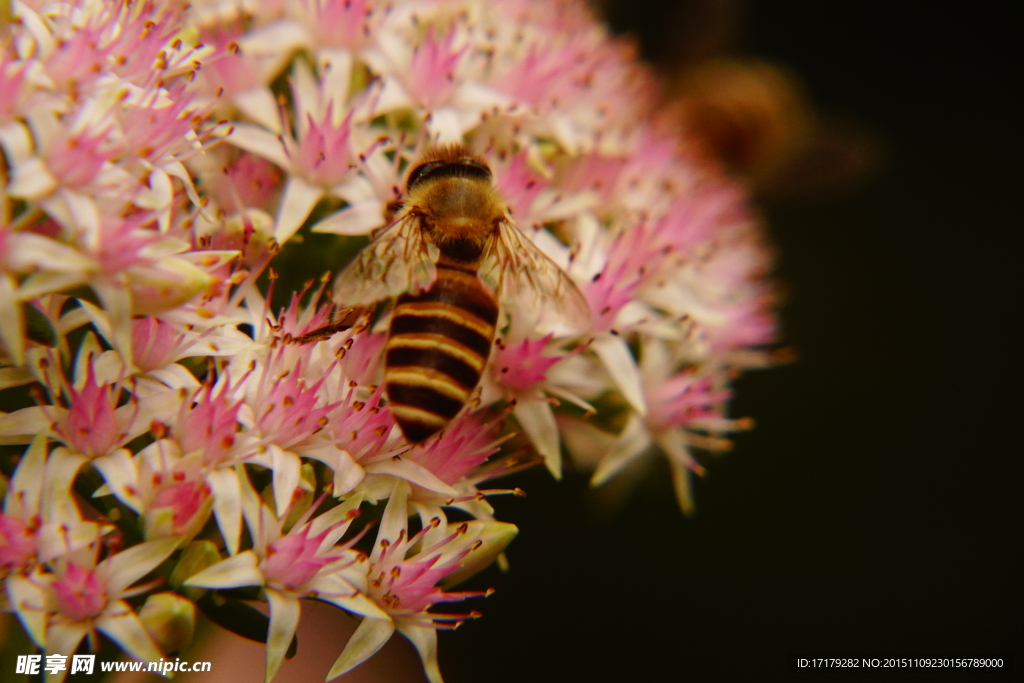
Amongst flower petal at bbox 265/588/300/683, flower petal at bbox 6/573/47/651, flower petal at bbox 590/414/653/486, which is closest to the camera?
flower petal at bbox 6/573/47/651

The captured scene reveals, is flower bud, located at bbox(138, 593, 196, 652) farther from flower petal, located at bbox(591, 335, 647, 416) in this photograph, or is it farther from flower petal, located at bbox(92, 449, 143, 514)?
flower petal, located at bbox(591, 335, 647, 416)

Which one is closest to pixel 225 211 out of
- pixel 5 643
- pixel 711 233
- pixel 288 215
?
pixel 288 215

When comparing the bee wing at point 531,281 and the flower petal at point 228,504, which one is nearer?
the flower petal at point 228,504

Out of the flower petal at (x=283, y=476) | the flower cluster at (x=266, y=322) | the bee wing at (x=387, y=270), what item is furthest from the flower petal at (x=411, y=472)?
the bee wing at (x=387, y=270)

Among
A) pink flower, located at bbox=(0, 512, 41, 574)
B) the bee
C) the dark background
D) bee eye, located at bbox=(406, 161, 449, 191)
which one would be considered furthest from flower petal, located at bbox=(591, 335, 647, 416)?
the dark background

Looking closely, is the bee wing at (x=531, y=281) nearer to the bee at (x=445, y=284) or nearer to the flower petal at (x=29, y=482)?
the bee at (x=445, y=284)

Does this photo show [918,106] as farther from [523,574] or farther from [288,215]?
[288,215]
